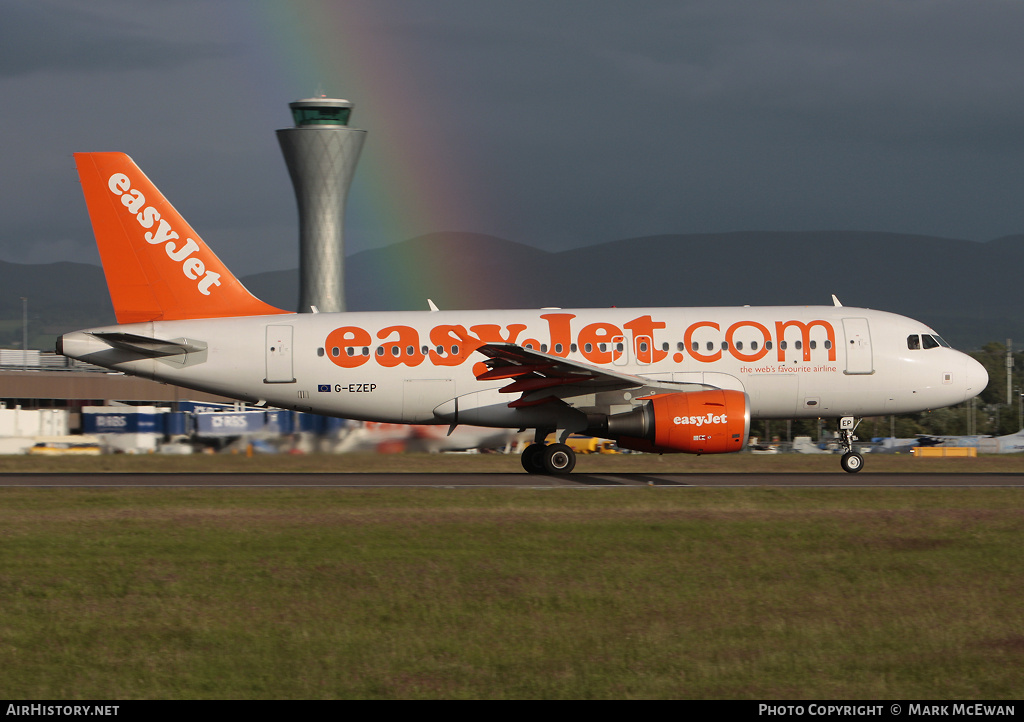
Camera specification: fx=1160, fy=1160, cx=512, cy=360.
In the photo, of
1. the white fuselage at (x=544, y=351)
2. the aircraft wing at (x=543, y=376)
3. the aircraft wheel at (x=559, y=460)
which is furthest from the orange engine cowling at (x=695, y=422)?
the aircraft wheel at (x=559, y=460)

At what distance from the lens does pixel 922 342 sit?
1183 inches

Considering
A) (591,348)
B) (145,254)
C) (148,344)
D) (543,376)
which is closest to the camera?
(543,376)

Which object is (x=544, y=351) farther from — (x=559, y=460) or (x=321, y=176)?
(x=321, y=176)

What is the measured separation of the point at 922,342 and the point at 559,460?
9902 millimetres

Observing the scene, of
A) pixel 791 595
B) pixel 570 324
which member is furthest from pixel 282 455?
pixel 791 595

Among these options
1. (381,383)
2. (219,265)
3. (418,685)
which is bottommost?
(418,685)

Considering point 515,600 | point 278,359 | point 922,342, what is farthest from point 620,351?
point 515,600

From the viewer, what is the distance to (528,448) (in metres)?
30.7

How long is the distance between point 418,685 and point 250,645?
6.95 ft

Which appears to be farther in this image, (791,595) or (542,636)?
(791,595)

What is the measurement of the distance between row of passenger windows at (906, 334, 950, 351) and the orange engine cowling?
5.66 metres

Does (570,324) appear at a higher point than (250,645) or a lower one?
higher

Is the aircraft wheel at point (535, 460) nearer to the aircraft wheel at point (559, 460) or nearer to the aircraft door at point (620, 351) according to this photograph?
the aircraft wheel at point (559, 460)
